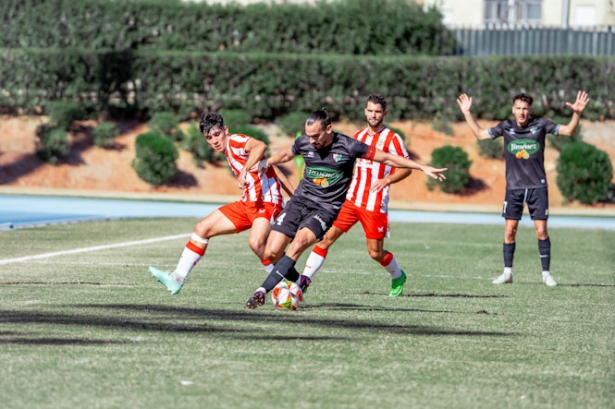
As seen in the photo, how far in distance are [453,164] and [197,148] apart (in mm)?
7672

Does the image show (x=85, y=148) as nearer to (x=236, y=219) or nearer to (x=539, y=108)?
(x=539, y=108)

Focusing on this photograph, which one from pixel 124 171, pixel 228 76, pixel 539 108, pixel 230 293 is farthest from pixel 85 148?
pixel 230 293

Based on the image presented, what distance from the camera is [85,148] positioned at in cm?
3472

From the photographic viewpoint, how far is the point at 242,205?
10.5m

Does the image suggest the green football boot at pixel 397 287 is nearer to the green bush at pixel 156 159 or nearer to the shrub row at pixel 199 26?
the green bush at pixel 156 159

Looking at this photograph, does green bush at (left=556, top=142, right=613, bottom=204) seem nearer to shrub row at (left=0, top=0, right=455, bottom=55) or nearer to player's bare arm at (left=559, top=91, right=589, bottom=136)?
shrub row at (left=0, top=0, right=455, bottom=55)

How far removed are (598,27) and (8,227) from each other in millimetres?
28300

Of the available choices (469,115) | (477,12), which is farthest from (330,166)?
(477,12)

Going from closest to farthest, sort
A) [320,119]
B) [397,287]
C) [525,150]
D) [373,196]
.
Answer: [320,119] → [373,196] → [397,287] → [525,150]

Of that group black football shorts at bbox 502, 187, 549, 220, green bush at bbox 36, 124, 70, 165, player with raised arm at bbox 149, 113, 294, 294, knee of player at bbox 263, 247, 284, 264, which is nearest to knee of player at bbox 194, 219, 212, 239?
player with raised arm at bbox 149, 113, 294, 294

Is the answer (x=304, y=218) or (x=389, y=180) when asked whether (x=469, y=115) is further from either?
(x=304, y=218)

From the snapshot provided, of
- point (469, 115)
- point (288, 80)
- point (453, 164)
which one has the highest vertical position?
point (469, 115)

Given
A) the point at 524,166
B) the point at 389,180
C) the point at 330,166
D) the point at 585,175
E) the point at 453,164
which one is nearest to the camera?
the point at 330,166

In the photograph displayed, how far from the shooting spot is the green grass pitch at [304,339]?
236 inches
